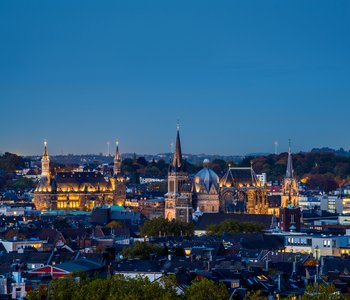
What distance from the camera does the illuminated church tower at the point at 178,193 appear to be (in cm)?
13950

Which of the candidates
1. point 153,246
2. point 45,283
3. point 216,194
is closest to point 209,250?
point 153,246

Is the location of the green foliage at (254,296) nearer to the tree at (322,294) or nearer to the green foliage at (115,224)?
the tree at (322,294)

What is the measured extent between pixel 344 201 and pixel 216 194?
35498 mm

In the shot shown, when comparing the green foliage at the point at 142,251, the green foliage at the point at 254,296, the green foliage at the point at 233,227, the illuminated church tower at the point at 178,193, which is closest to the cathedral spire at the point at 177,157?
the illuminated church tower at the point at 178,193

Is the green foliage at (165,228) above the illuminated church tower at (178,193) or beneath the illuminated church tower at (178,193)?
beneath

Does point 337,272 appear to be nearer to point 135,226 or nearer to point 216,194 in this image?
point 135,226

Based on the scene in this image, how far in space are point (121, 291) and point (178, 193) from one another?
87018 millimetres

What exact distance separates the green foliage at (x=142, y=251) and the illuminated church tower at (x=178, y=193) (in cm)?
5002

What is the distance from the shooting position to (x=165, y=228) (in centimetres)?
11281

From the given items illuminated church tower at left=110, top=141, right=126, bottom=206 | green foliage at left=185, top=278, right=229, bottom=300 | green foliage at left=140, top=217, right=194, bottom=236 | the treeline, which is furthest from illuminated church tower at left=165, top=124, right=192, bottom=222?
green foliage at left=185, top=278, right=229, bottom=300

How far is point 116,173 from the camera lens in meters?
197

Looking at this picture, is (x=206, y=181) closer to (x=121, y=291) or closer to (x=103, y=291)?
(x=103, y=291)

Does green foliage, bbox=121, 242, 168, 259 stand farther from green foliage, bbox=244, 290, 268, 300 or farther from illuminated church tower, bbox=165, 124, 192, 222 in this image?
illuminated church tower, bbox=165, 124, 192, 222

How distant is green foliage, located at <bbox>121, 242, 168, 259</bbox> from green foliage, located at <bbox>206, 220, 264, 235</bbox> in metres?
27.5
